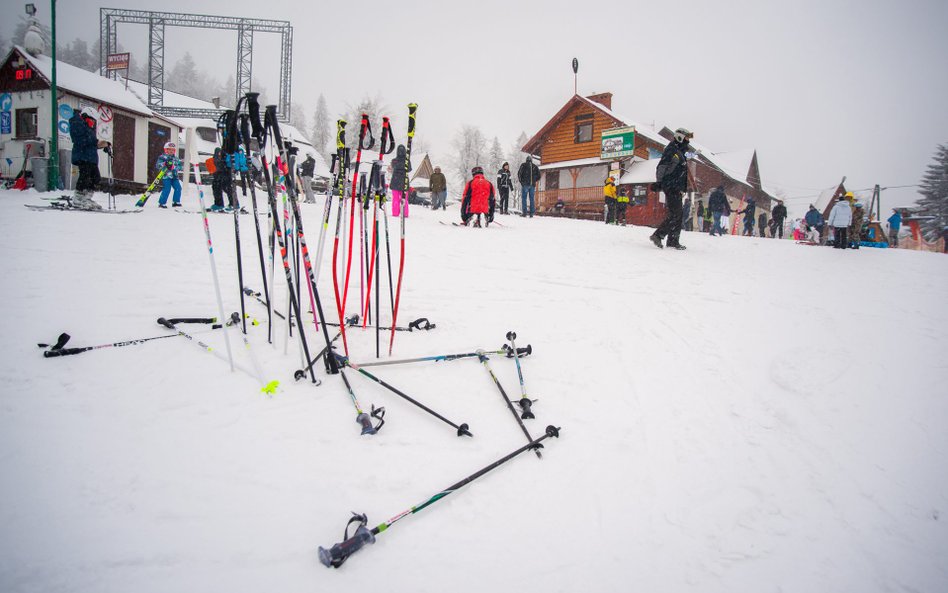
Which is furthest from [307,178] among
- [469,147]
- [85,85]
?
[469,147]

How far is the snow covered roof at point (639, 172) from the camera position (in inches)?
879

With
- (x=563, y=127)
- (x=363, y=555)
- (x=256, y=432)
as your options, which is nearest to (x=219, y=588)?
(x=363, y=555)

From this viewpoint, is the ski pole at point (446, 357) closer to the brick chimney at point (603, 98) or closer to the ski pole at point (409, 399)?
the ski pole at point (409, 399)

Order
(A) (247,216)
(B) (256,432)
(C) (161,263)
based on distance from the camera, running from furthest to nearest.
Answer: (A) (247,216) < (C) (161,263) < (B) (256,432)

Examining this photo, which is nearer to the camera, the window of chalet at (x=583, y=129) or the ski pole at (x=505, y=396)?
the ski pole at (x=505, y=396)

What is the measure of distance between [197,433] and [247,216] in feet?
30.7

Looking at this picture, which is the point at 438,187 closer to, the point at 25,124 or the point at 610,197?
the point at 610,197

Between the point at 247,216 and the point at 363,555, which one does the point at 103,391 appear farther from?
the point at 247,216

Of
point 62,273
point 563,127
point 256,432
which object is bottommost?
point 256,432

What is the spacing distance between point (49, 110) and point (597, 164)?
25014 millimetres

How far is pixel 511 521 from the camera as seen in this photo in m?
2.27

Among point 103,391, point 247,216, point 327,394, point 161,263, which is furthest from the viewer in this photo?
point 247,216

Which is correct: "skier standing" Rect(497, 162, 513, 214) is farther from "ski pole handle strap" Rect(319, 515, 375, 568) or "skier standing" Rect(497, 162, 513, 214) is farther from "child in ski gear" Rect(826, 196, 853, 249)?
"ski pole handle strap" Rect(319, 515, 375, 568)

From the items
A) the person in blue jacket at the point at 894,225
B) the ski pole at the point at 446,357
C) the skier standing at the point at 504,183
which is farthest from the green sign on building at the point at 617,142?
the ski pole at the point at 446,357
